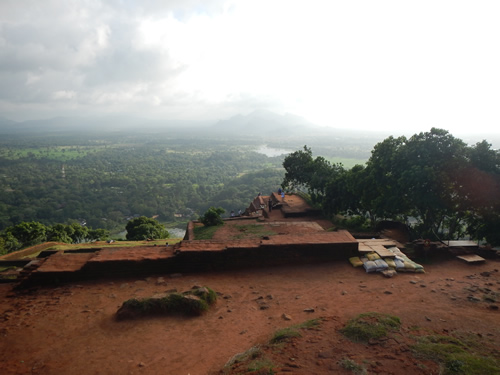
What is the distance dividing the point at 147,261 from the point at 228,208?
50.9 meters

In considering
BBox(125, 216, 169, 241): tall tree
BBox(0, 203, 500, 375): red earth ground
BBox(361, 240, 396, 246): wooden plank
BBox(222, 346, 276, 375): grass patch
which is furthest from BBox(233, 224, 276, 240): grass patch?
BBox(125, 216, 169, 241): tall tree

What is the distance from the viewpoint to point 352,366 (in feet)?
13.0

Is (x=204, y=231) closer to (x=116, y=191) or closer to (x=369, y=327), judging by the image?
(x=369, y=327)

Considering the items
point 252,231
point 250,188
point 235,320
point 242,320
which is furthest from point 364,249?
point 250,188

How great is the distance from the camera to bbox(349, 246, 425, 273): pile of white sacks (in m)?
8.32

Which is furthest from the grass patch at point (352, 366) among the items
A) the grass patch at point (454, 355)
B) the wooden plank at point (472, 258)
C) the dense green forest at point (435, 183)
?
the dense green forest at point (435, 183)

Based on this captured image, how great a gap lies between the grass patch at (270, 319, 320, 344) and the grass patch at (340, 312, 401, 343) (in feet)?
1.88

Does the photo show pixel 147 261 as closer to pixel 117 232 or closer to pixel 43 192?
pixel 117 232

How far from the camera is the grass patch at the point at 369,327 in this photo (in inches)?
188

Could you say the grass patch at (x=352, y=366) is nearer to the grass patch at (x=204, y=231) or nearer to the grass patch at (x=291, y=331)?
the grass patch at (x=291, y=331)

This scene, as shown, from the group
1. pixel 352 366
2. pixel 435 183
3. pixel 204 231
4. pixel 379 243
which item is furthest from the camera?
pixel 204 231

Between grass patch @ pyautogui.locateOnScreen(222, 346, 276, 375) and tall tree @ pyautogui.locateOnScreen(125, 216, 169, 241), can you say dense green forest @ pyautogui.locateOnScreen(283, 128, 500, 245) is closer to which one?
grass patch @ pyautogui.locateOnScreen(222, 346, 276, 375)

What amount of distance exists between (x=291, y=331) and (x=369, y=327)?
1.34m

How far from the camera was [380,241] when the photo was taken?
10383 mm
